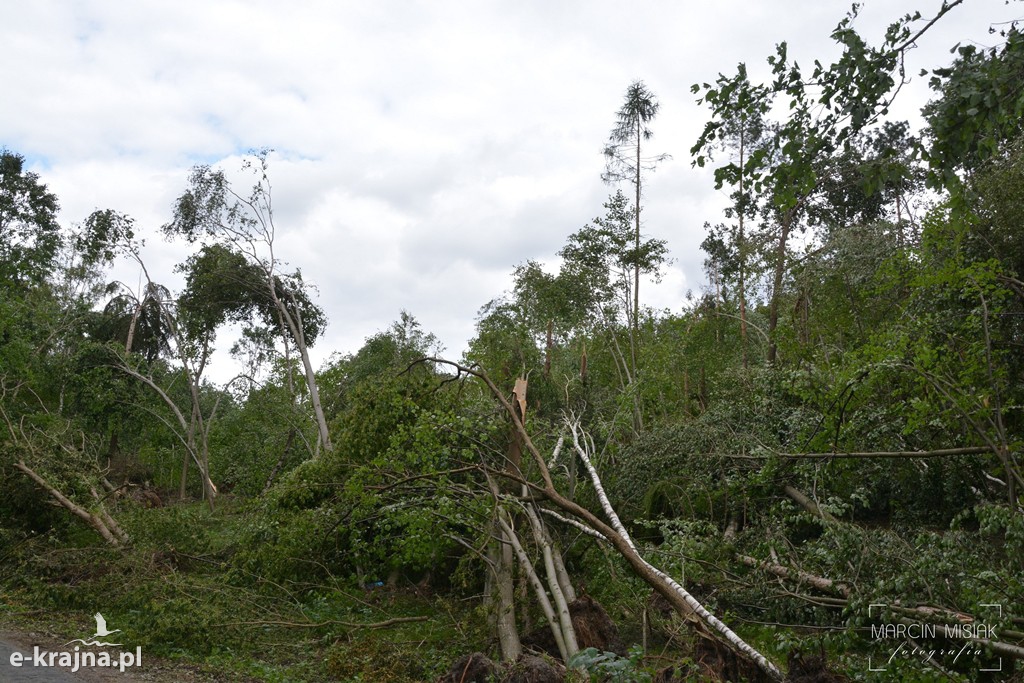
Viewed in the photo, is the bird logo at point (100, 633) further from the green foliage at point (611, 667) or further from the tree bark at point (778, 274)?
the tree bark at point (778, 274)

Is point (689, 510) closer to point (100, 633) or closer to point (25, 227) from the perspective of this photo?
point (100, 633)

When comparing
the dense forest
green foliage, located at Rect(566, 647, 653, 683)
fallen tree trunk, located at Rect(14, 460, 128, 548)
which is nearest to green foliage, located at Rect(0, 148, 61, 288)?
the dense forest

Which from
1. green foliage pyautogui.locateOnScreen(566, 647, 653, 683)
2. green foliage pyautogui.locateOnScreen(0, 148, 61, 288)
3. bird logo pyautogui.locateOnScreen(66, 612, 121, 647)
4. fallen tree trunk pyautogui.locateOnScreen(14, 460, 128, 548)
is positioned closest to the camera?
green foliage pyautogui.locateOnScreen(566, 647, 653, 683)

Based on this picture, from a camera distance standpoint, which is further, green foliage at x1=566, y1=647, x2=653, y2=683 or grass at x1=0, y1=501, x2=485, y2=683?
grass at x1=0, y1=501, x2=485, y2=683

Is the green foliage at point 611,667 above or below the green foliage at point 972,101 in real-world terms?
below

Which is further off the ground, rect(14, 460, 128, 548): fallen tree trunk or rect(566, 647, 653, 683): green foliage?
rect(14, 460, 128, 548): fallen tree trunk

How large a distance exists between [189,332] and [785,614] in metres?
16.9

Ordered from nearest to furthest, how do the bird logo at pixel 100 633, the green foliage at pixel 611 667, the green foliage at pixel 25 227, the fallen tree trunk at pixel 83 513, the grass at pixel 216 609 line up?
the green foliage at pixel 611 667
the grass at pixel 216 609
the bird logo at pixel 100 633
the fallen tree trunk at pixel 83 513
the green foliage at pixel 25 227

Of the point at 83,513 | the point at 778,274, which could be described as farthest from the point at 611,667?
the point at 778,274

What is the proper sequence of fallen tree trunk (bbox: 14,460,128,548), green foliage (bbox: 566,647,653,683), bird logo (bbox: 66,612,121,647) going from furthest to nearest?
fallen tree trunk (bbox: 14,460,128,548)
bird logo (bbox: 66,612,121,647)
green foliage (bbox: 566,647,653,683)

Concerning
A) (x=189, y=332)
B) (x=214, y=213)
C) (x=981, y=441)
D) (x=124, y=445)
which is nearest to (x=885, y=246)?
(x=981, y=441)

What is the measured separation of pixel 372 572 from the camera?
28.3ft

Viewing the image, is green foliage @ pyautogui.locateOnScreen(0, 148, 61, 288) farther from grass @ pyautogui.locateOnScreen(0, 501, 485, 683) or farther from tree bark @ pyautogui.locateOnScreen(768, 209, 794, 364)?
tree bark @ pyautogui.locateOnScreen(768, 209, 794, 364)

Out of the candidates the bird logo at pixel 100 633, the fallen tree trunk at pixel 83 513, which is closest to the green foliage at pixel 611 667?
the bird logo at pixel 100 633
